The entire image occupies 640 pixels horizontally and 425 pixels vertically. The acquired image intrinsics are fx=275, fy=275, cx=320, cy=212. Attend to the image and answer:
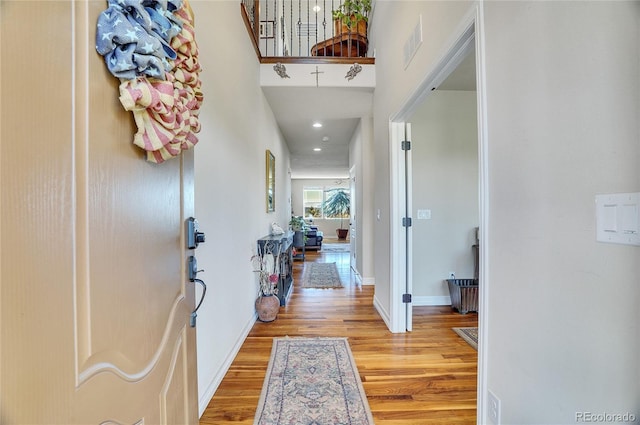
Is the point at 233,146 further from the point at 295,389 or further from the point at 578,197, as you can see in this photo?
the point at 578,197

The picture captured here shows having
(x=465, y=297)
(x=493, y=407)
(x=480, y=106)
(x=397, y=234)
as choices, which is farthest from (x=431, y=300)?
(x=480, y=106)

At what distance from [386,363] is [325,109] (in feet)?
10.8

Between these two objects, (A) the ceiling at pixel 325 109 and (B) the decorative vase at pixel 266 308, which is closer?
(B) the decorative vase at pixel 266 308

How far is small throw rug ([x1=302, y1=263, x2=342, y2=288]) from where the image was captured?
4.48 meters

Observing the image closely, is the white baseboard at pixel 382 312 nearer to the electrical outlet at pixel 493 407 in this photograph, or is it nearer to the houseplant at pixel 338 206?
the electrical outlet at pixel 493 407

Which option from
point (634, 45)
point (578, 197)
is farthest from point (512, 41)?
point (578, 197)

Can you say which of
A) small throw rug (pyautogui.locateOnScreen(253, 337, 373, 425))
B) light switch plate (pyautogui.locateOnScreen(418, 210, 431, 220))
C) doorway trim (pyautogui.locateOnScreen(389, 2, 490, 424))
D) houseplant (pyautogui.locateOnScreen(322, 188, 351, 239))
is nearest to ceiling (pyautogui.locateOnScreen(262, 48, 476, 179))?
doorway trim (pyautogui.locateOnScreen(389, 2, 490, 424))

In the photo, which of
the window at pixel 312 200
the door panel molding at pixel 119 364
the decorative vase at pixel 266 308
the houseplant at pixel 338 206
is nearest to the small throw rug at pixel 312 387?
the decorative vase at pixel 266 308

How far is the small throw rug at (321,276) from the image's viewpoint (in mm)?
4477

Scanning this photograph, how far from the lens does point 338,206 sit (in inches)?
451

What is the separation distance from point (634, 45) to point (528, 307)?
32.3 inches

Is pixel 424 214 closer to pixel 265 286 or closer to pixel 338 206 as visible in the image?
pixel 265 286

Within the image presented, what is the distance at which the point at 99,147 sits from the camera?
1.87ft

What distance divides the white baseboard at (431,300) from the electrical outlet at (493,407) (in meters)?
2.28
